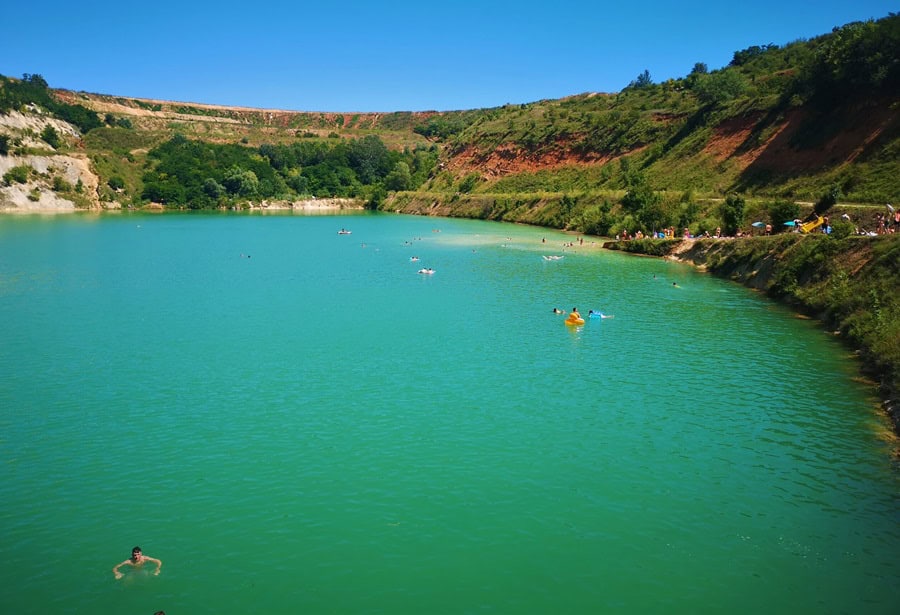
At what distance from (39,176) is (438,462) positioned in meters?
144

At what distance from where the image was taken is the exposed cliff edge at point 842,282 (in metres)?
30.1

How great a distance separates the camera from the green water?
1580cm

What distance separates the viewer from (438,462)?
861 inches

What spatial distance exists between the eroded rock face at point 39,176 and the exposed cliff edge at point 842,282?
12653 cm

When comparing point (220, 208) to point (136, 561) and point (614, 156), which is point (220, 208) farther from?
point (136, 561)

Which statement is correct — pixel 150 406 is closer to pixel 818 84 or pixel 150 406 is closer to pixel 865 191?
pixel 865 191

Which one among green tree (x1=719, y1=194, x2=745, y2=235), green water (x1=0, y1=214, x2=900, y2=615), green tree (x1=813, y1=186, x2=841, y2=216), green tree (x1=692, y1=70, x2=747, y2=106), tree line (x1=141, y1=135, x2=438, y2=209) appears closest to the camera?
green water (x1=0, y1=214, x2=900, y2=615)

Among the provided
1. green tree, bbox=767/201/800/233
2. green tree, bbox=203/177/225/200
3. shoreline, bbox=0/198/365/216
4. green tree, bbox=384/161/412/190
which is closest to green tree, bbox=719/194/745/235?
green tree, bbox=767/201/800/233

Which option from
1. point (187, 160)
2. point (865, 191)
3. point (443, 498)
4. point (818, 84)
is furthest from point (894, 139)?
point (187, 160)

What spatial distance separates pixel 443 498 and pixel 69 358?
2201 centimetres

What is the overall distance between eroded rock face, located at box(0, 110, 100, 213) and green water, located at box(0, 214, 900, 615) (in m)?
104

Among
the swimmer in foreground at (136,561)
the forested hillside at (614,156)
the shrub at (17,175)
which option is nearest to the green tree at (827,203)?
the forested hillside at (614,156)

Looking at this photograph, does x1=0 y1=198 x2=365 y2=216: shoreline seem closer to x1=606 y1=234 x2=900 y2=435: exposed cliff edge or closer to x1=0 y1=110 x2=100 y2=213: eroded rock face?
x1=0 y1=110 x2=100 y2=213: eroded rock face

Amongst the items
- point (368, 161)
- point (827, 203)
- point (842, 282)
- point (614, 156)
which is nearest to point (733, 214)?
point (827, 203)
